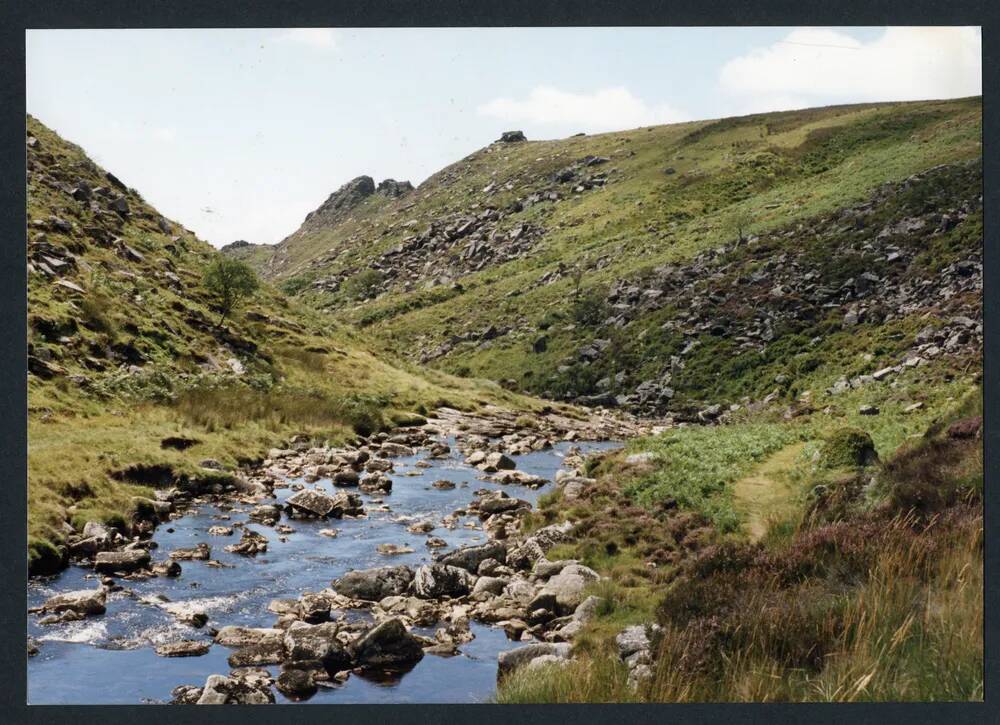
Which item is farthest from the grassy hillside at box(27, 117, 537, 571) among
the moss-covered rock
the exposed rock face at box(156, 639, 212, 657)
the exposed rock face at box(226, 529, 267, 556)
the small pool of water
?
the exposed rock face at box(156, 639, 212, 657)

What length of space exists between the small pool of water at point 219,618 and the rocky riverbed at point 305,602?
29 millimetres

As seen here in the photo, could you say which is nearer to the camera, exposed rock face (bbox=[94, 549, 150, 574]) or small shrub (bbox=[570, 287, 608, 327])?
exposed rock face (bbox=[94, 549, 150, 574])

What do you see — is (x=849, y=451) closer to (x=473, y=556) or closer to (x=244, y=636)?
(x=473, y=556)

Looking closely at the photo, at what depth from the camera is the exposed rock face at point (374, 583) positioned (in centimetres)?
1497

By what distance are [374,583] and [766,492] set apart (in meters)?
8.36

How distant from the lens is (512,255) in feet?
349

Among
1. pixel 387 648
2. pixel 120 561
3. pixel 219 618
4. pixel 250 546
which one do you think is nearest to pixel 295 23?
pixel 387 648

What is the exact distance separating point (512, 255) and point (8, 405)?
9633cm

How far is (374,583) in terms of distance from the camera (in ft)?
49.5

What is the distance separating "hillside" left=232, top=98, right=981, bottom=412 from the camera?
25.1m

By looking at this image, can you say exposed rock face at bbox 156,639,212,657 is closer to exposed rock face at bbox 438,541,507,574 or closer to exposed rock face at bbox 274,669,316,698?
exposed rock face at bbox 274,669,316,698

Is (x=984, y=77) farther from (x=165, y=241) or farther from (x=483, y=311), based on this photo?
(x=483, y=311)

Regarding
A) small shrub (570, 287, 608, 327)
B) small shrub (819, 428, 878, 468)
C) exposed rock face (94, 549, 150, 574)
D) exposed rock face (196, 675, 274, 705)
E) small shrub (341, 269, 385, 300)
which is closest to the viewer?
exposed rock face (196, 675, 274, 705)

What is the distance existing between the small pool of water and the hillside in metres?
11.9
